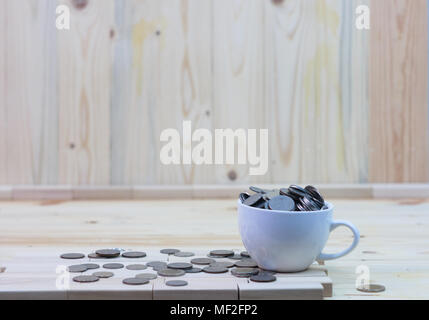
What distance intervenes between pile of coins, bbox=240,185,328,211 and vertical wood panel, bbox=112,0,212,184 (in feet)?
2.35

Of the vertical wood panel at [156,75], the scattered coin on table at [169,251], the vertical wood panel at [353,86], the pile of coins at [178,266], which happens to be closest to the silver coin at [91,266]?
the pile of coins at [178,266]

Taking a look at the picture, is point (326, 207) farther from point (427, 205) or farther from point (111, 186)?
point (111, 186)

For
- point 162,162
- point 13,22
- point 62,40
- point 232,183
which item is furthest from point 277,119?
point 13,22

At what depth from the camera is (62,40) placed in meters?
1.34

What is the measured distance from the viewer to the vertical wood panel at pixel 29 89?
134 cm

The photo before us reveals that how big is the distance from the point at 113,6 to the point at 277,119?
0.47 meters

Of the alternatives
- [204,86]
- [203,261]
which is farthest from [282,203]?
[204,86]

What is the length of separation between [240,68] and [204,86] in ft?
0.31

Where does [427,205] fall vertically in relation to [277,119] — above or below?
below

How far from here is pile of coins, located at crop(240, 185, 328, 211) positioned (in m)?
0.61

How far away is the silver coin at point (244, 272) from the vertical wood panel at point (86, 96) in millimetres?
786

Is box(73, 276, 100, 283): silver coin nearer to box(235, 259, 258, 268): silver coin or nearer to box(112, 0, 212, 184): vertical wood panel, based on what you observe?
box(235, 259, 258, 268): silver coin

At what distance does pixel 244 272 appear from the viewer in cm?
60

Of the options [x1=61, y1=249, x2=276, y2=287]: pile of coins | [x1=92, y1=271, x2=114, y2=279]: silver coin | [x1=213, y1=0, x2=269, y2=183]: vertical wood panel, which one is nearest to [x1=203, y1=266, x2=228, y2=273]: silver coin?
[x1=61, y1=249, x2=276, y2=287]: pile of coins
